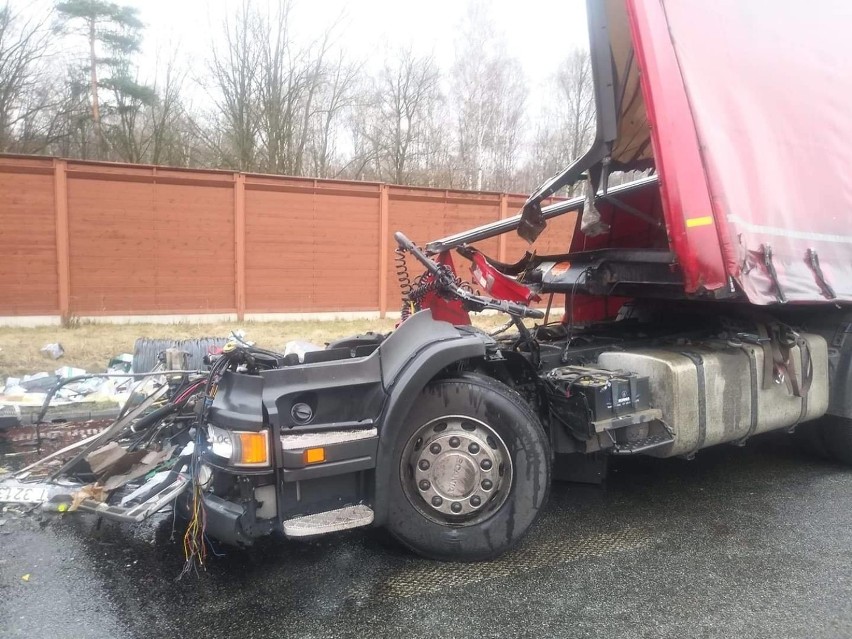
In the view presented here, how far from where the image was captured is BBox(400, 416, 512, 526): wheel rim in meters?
3.13

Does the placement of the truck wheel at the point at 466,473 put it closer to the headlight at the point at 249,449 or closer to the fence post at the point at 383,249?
the headlight at the point at 249,449

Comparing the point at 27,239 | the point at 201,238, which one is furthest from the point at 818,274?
the point at 27,239

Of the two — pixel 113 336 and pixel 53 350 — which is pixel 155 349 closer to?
pixel 53 350

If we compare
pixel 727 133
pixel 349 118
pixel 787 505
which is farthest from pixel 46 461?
pixel 349 118

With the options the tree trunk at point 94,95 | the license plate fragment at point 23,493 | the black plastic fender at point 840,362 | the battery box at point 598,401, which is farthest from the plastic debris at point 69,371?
the tree trunk at point 94,95

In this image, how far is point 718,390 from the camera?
12.7ft

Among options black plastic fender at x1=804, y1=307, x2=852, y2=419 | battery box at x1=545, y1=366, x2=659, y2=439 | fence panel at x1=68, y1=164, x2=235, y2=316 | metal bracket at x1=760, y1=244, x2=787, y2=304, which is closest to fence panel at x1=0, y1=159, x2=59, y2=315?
fence panel at x1=68, y1=164, x2=235, y2=316

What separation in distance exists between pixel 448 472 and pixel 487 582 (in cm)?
57

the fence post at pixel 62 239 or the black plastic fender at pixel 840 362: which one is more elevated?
the fence post at pixel 62 239

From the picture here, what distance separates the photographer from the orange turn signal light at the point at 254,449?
271cm

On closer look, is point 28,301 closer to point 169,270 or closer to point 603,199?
point 169,270

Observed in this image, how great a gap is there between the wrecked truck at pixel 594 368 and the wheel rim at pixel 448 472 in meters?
0.01

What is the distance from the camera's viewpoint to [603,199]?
437 cm

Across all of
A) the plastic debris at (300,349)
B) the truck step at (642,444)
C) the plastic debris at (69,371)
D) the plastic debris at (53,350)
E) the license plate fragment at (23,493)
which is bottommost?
the plastic debris at (69,371)
